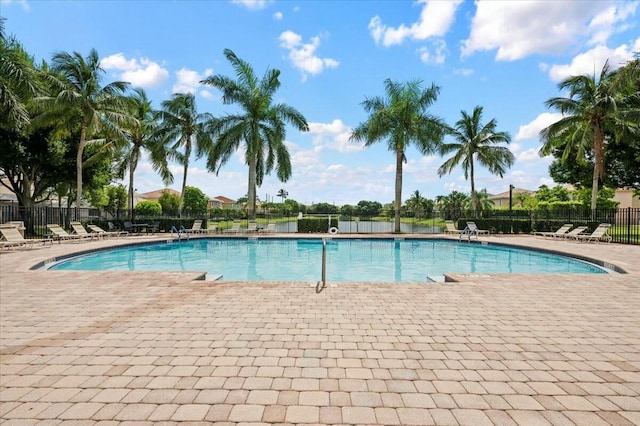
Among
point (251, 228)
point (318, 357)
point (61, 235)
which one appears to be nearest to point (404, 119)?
point (251, 228)

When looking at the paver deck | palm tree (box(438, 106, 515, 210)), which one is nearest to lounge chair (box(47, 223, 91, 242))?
the paver deck

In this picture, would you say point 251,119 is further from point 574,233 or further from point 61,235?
point 574,233

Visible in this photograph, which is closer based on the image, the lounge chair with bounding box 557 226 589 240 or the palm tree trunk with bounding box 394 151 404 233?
the lounge chair with bounding box 557 226 589 240

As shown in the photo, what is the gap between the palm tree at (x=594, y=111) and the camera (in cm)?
1682

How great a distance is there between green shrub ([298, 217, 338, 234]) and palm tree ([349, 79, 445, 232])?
537cm

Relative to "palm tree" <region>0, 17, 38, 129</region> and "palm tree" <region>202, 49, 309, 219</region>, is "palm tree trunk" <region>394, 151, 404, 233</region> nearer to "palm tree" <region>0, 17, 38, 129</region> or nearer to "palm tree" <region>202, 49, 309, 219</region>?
"palm tree" <region>202, 49, 309, 219</region>

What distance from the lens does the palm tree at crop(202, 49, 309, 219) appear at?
1905cm

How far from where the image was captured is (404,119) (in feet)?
63.0

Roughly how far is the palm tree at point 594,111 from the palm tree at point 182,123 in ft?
66.1

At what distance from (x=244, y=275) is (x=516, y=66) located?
40.3 feet

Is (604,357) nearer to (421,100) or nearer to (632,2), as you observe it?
(632,2)

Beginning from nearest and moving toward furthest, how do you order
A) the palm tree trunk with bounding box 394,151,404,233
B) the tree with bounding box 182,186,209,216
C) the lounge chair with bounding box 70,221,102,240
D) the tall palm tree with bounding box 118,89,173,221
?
the lounge chair with bounding box 70,221,102,240 → the palm tree trunk with bounding box 394,151,404,233 → the tall palm tree with bounding box 118,89,173,221 → the tree with bounding box 182,186,209,216

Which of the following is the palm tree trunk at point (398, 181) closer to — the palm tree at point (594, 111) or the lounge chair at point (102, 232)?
the palm tree at point (594, 111)

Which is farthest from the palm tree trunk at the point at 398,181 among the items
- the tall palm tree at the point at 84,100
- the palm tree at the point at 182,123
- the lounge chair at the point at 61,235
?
the lounge chair at the point at 61,235
